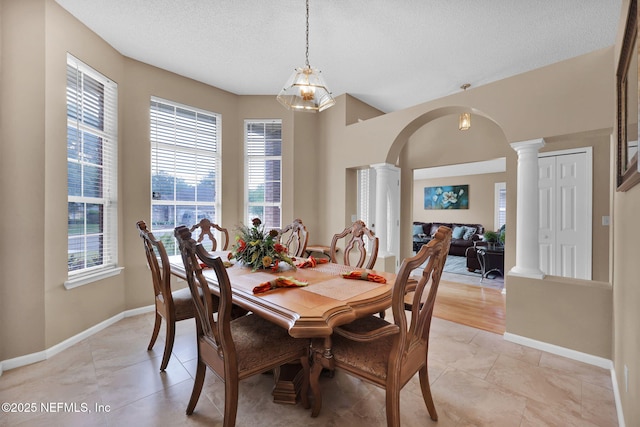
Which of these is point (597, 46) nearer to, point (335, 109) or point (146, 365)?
point (335, 109)

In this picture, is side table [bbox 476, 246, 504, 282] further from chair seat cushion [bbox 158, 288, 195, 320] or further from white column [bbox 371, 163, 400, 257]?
chair seat cushion [bbox 158, 288, 195, 320]

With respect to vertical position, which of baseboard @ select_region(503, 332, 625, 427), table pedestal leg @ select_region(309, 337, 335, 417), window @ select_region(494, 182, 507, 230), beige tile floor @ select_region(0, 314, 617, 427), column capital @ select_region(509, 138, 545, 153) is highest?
column capital @ select_region(509, 138, 545, 153)

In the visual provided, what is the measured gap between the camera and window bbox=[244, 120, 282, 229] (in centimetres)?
424

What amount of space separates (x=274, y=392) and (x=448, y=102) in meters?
3.08

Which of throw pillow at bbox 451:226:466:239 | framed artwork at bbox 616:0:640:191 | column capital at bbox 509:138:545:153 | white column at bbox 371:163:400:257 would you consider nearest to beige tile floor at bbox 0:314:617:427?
framed artwork at bbox 616:0:640:191

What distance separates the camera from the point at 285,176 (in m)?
4.25

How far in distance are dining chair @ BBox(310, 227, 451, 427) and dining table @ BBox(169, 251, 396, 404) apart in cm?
10

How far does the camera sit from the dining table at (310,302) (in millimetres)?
1236

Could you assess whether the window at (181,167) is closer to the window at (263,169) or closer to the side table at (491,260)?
the window at (263,169)

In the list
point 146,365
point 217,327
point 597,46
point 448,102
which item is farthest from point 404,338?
point 597,46

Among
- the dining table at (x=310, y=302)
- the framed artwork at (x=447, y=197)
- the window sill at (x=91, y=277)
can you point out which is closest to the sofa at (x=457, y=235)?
the framed artwork at (x=447, y=197)

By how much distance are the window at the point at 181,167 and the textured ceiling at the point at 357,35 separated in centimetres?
55

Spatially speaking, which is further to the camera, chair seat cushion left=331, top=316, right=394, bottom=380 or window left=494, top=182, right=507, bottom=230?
window left=494, top=182, right=507, bottom=230

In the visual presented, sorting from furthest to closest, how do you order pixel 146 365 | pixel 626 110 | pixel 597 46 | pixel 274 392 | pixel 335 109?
pixel 335 109
pixel 597 46
pixel 146 365
pixel 274 392
pixel 626 110
